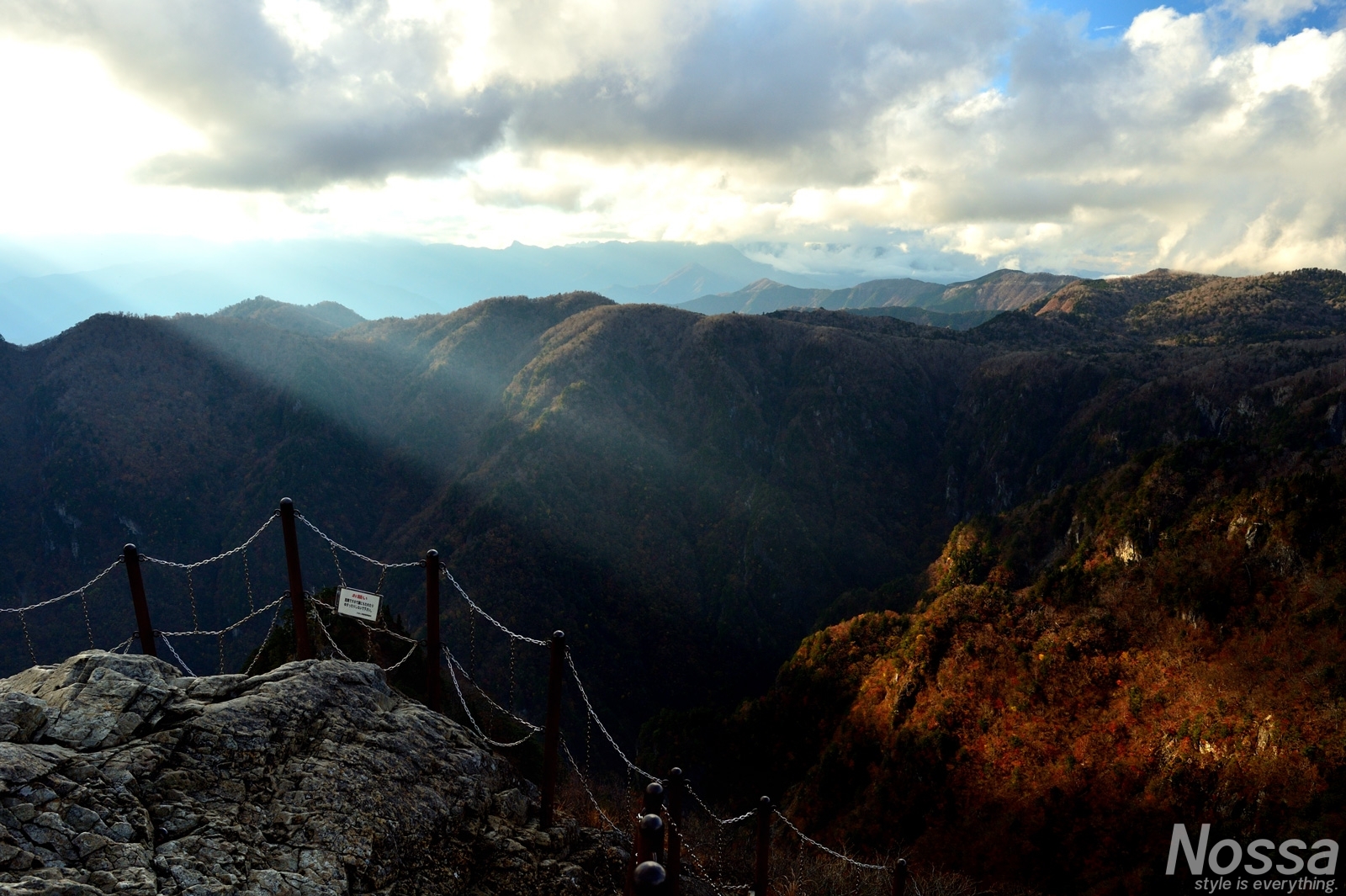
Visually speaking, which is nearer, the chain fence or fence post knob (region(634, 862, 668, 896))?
fence post knob (region(634, 862, 668, 896))

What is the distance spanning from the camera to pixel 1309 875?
637 inches

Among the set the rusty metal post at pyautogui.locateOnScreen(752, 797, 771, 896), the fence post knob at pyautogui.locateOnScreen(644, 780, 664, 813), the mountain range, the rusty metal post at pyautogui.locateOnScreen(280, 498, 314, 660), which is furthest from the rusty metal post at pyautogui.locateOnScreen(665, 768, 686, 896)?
the mountain range

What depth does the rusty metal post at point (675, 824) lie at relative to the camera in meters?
11.3

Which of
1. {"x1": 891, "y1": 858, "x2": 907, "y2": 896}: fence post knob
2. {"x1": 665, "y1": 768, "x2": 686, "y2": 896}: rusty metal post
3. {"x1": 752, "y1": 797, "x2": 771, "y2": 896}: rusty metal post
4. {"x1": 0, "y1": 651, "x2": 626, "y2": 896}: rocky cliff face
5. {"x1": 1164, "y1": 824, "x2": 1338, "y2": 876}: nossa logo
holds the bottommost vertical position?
{"x1": 1164, "y1": 824, "x2": 1338, "y2": 876}: nossa logo

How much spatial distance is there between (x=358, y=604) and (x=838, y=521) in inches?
3817

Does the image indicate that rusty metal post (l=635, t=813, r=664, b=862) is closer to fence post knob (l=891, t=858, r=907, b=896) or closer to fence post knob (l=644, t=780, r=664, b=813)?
fence post knob (l=644, t=780, r=664, b=813)

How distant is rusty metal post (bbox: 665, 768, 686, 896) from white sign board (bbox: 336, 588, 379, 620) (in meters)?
7.46

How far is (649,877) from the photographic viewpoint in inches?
254

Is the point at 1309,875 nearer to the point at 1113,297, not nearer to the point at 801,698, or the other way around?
the point at 801,698

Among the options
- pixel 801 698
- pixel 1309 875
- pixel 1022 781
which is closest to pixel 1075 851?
pixel 1022 781

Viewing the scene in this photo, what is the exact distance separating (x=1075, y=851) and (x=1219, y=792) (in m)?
Result: 5.23

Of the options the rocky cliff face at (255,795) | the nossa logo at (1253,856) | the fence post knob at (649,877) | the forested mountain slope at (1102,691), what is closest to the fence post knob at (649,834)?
the fence post knob at (649,877)

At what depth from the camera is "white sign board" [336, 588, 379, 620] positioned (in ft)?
45.8

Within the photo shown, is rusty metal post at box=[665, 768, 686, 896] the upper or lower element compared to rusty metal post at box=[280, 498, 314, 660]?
lower
